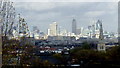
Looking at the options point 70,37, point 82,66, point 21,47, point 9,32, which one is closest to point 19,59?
point 21,47

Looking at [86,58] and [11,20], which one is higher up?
[11,20]

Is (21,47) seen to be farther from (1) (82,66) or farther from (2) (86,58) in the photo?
(2) (86,58)

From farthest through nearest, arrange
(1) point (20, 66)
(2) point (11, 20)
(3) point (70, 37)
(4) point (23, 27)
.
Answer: (3) point (70, 37)
(1) point (20, 66)
(4) point (23, 27)
(2) point (11, 20)

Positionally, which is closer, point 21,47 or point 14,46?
point 14,46

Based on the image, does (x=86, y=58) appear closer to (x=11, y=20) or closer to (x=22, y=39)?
(x=22, y=39)

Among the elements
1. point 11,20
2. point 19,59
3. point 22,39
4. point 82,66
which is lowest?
point 82,66

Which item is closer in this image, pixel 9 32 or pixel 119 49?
pixel 9 32

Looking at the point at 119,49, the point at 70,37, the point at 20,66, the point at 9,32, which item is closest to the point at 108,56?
the point at 119,49

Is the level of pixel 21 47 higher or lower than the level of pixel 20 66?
higher

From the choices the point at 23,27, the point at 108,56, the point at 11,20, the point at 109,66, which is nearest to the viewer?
the point at 11,20
